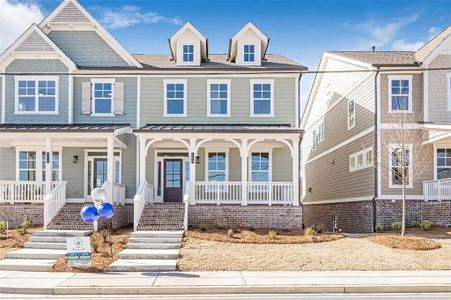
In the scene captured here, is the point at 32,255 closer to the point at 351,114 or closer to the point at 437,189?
the point at 437,189

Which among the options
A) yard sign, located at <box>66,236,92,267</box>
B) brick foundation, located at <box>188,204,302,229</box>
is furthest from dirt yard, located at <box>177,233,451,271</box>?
brick foundation, located at <box>188,204,302,229</box>

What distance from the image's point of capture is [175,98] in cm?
2205

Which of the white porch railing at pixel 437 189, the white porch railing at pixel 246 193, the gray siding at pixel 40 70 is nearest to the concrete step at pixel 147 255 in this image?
the white porch railing at pixel 246 193

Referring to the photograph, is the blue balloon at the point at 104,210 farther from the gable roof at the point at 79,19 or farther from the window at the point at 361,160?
the window at the point at 361,160

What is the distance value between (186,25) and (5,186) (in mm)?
10493

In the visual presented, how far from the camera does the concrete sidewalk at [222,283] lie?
10461 millimetres

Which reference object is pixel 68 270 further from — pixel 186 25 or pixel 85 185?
pixel 186 25

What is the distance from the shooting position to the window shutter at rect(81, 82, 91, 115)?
2177cm

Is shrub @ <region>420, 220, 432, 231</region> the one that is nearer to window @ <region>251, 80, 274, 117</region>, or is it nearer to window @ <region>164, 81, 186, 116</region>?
window @ <region>251, 80, 274, 117</region>

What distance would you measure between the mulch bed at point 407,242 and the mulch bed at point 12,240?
1154 centimetres

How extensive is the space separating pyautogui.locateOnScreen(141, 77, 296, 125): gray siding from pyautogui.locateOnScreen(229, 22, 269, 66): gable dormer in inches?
44.5

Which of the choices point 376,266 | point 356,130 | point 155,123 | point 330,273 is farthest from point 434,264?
point 155,123

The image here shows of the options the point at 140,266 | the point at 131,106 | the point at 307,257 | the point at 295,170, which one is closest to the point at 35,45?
the point at 131,106

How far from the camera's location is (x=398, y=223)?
64.1 feet
